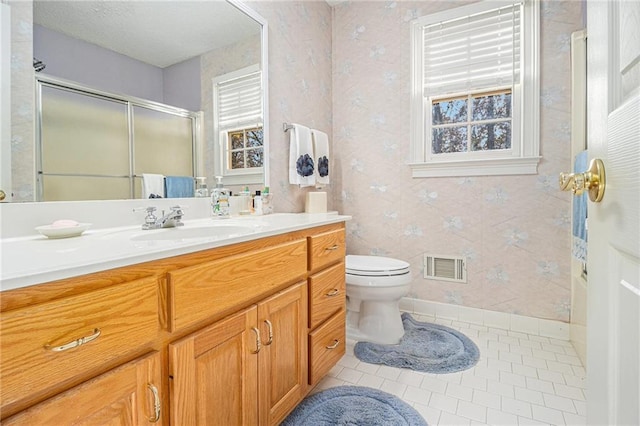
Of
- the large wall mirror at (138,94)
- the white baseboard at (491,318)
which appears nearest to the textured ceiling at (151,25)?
the large wall mirror at (138,94)

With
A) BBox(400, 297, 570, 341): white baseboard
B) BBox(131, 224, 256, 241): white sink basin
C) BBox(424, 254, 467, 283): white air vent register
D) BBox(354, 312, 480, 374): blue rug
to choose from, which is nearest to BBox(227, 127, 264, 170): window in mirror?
BBox(131, 224, 256, 241): white sink basin

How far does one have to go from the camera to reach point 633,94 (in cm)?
40

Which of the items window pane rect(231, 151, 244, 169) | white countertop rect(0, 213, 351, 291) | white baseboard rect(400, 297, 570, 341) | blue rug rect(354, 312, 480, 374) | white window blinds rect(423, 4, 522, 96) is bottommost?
blue rug rect(354, 312, 480, 374)

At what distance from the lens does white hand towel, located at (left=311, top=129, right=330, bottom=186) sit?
7.72 feet

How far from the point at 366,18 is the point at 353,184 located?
4.32ft

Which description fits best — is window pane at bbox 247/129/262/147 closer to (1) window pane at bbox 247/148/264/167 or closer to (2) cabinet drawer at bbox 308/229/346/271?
(1) window pane at bbox 247/148/264/167

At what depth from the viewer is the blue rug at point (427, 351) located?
1.76 m

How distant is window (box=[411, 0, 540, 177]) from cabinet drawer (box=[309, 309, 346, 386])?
4.45 ft

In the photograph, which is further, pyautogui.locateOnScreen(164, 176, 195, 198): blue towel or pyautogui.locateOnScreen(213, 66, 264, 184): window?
pyautogui.locateOnScreen(213, 66, 264, 184): window

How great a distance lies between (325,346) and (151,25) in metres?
1.57

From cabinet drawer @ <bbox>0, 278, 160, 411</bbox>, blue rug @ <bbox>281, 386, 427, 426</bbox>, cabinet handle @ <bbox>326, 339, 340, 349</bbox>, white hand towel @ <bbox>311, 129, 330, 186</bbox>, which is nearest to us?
cabinet drawer @ <bbox>0, 278, 160, 411</bbox>

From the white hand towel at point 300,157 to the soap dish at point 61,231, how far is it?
131 centimetres

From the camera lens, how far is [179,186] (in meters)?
1.49

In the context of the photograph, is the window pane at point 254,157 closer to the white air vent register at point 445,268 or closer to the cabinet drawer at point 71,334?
the cabinet drawer at point 71,334
